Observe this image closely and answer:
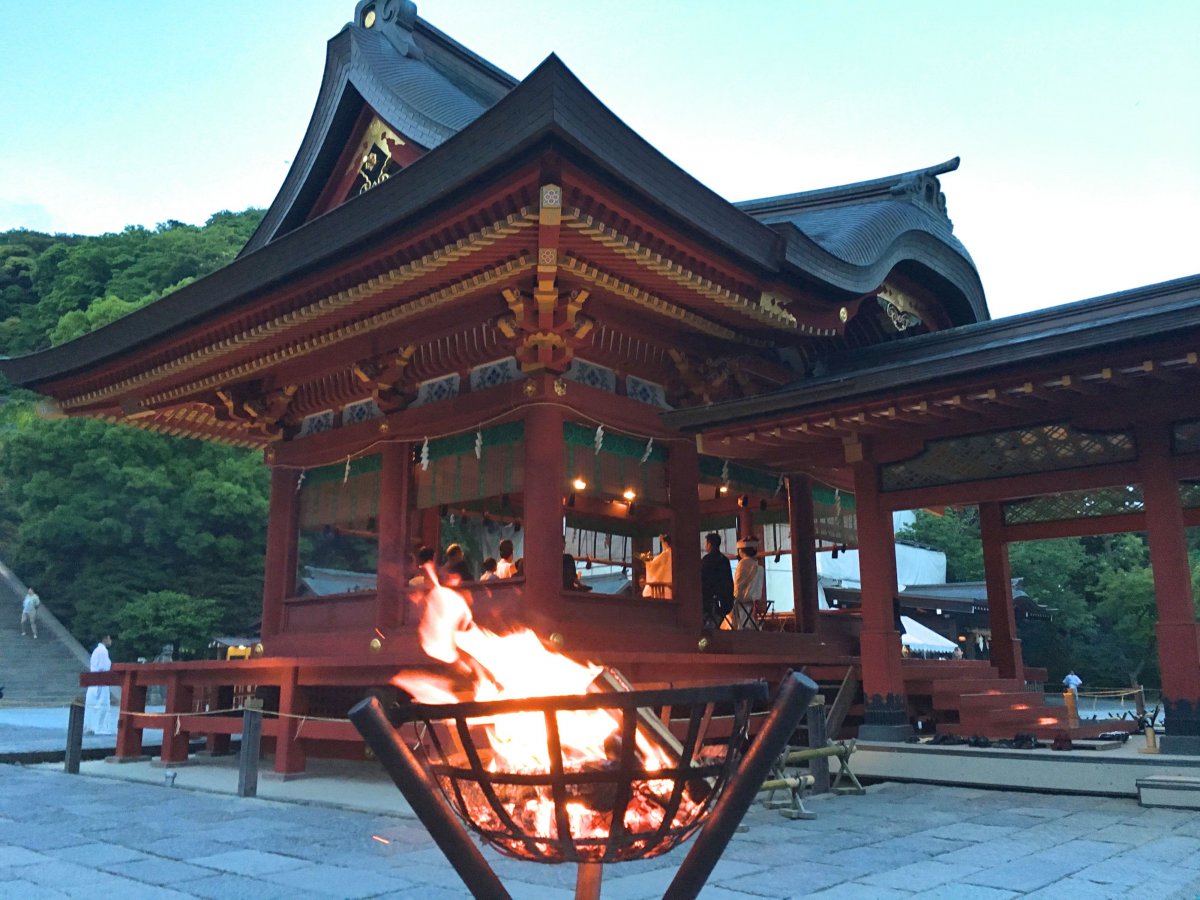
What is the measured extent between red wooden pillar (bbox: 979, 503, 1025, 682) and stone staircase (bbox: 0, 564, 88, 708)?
22446 mm

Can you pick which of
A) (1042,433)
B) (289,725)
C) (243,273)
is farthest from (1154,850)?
(243,273)

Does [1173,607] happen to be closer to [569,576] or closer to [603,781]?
[569,576]

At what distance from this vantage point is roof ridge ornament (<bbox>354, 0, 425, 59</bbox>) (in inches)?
476

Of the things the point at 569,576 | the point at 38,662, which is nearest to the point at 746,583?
the point at 569,576

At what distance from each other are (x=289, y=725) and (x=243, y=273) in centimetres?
459

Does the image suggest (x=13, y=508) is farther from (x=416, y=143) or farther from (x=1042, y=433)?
(x=1042, y=433)

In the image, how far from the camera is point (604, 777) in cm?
206

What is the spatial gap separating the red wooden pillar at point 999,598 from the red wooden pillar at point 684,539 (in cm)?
410

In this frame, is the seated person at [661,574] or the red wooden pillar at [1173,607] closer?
the red wooden pillar at [1173,607]

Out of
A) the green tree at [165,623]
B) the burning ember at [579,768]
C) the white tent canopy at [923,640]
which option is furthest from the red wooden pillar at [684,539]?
the green tree at [165,623]

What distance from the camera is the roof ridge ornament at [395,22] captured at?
12.1 metres

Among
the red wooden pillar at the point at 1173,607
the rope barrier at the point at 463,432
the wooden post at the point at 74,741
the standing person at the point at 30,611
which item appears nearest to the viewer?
the red wooden pillar at the point at 1173,607

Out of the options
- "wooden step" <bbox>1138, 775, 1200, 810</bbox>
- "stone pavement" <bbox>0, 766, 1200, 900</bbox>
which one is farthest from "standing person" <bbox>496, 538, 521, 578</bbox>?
"wooden step" <bbox>1138, 775, 1200, 810</bbox>

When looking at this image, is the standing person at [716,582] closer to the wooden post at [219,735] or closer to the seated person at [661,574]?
the seated person at [661,574]
